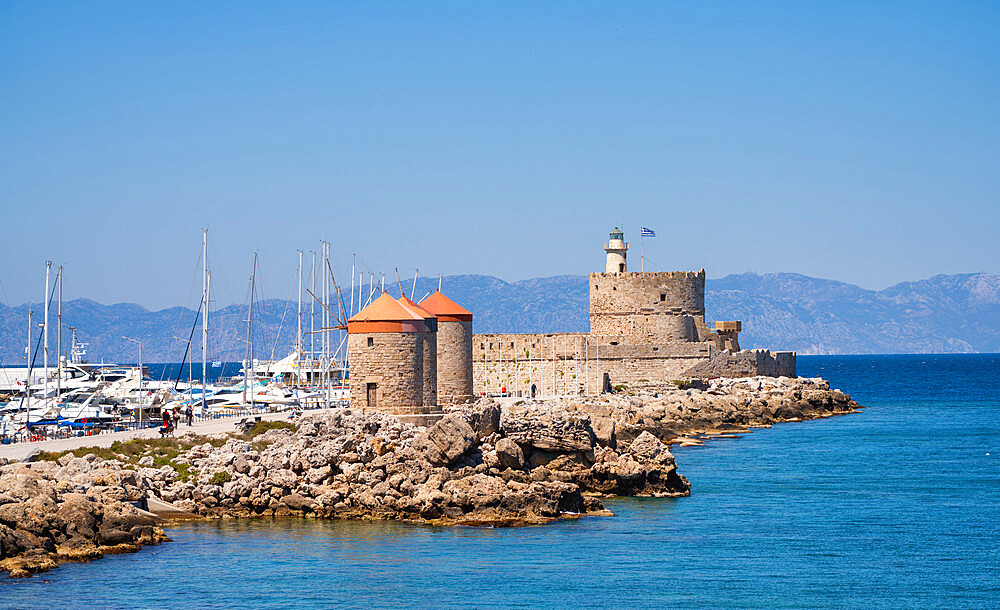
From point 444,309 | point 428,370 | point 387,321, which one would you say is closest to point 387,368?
point 387,321

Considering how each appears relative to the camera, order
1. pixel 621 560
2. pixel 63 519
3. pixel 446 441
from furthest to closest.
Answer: pixel 446 441, pixel 621 560, pixel 63 519

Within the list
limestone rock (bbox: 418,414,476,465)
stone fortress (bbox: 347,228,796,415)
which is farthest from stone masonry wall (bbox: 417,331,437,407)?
stone fortress (bbox: 347,228,796,415)

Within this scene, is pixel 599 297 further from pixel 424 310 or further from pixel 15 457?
pixel 15 457

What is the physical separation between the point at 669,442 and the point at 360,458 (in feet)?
62.9

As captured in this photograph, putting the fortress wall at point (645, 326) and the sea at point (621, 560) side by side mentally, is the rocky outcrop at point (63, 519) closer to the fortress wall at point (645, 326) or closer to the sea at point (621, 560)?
the sea at point (621, 560)

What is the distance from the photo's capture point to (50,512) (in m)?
19.3

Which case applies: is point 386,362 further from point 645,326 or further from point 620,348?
point 645,326

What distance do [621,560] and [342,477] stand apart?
6.25 meters

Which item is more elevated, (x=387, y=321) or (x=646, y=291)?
(x=646, y=291)

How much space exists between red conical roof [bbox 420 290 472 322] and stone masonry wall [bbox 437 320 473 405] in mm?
126

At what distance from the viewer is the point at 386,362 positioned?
27188 millimetres

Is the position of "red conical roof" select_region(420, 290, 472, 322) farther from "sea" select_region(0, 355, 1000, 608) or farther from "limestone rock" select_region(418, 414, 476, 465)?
"limestone rock" select_region(418, 414, 476, 465)

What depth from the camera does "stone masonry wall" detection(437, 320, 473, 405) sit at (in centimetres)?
3388

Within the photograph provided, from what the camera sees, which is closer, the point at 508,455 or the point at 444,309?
the point at 508,455
